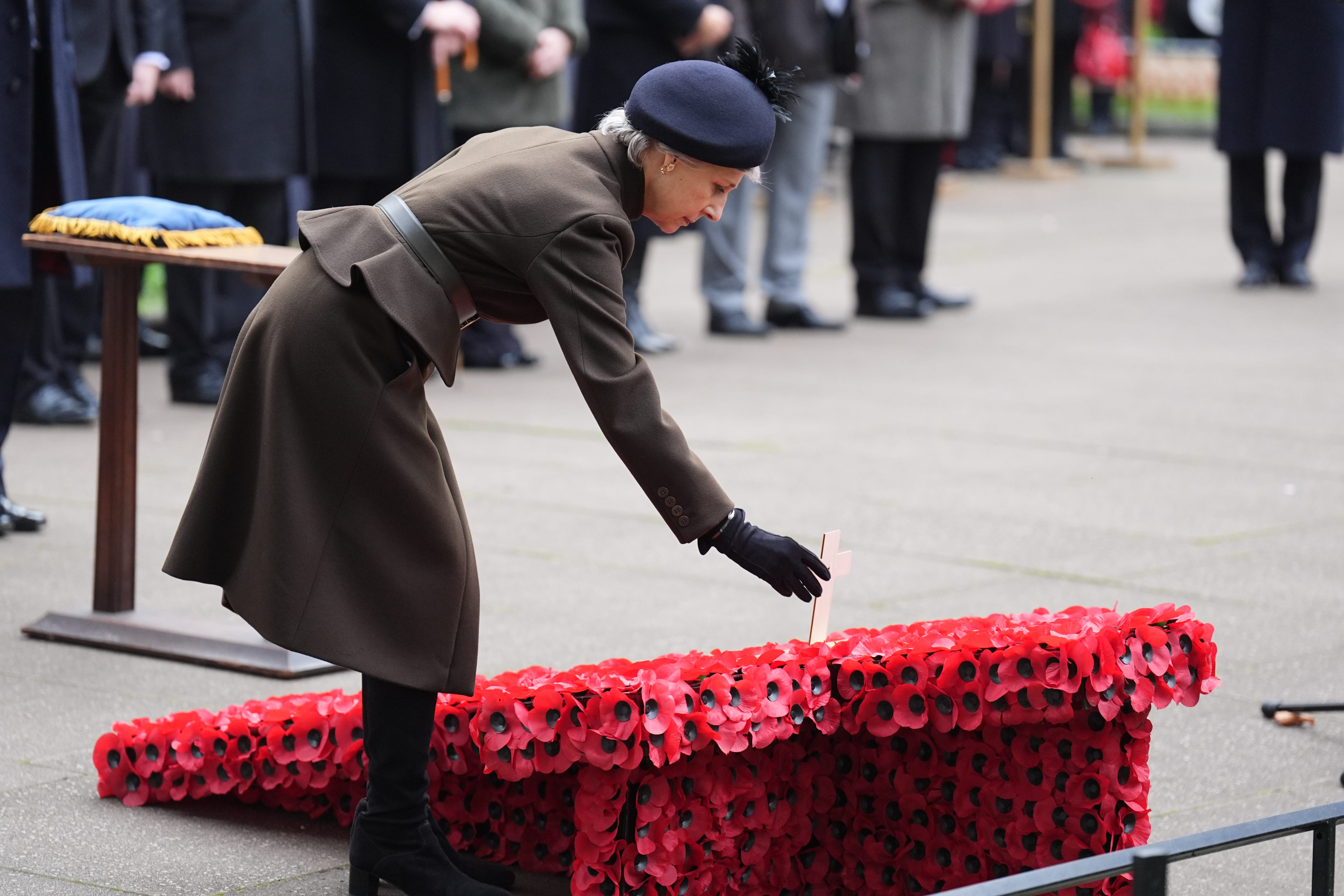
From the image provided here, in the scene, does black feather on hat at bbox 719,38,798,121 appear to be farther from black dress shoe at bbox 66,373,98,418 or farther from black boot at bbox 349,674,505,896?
black dress shoe at bbox 66,373,98,418

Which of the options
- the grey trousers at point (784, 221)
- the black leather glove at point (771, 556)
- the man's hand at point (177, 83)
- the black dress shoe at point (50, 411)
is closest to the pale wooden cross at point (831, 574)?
the black leather glove at point (771, 556)

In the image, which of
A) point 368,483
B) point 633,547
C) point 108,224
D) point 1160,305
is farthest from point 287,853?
point 1160,305

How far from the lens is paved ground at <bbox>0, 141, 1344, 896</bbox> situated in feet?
12.1

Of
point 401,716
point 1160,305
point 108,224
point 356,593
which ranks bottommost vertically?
point 1160,305

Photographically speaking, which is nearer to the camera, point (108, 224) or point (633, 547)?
point (108, 224)

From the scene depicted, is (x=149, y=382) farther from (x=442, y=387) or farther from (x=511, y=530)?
(x=511, y=530)

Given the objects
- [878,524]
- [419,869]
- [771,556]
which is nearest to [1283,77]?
[878,524]

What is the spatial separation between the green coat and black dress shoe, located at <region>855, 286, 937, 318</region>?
8.43ft

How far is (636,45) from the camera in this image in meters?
8.98

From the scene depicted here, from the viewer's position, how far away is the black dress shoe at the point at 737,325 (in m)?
9.90

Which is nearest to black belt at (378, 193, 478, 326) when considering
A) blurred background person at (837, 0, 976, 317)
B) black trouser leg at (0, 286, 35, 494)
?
black trouser leg at (0, 286, 35, 494)

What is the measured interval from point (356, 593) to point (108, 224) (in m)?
1.85

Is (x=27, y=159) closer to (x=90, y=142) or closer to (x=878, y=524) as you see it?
(x=90, y=142)

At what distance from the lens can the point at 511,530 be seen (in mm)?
5914
